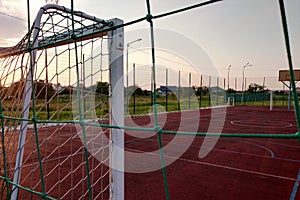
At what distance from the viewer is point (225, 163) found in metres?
3.63

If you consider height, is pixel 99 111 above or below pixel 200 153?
above

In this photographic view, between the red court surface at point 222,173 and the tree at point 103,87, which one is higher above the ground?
the tree at point 103,87

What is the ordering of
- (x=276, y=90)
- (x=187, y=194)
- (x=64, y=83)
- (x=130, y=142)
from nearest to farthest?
(x=64, y=83)
(x=187, y=194)
(x=130, y=142)
(x=276, y=90)

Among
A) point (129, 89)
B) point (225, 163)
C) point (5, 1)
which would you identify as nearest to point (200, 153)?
point (225, 163)

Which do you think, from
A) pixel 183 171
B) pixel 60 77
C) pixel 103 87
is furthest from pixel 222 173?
pixel 60 77

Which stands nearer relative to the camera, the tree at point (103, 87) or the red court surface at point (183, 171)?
the tree at point (103, 87)

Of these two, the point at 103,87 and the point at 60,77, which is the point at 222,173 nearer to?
the point at 103,87

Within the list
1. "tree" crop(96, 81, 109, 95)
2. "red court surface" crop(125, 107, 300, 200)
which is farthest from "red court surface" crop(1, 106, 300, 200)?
"tree" crop(96, 81, 109, 95)

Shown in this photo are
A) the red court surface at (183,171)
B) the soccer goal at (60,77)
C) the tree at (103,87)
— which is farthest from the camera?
the red court surface at (183,171)

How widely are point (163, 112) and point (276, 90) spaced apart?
9.38 metres

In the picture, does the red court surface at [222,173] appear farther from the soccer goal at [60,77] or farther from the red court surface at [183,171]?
the soccer goal at [60,77]

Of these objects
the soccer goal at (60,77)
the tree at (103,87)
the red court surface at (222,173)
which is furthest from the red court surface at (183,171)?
the tree at (103,87)

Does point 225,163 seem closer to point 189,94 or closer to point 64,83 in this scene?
point 64,83

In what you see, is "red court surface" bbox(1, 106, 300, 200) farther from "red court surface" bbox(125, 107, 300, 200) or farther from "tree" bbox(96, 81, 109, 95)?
"tree" bbox(96, 81, 109, 95)
